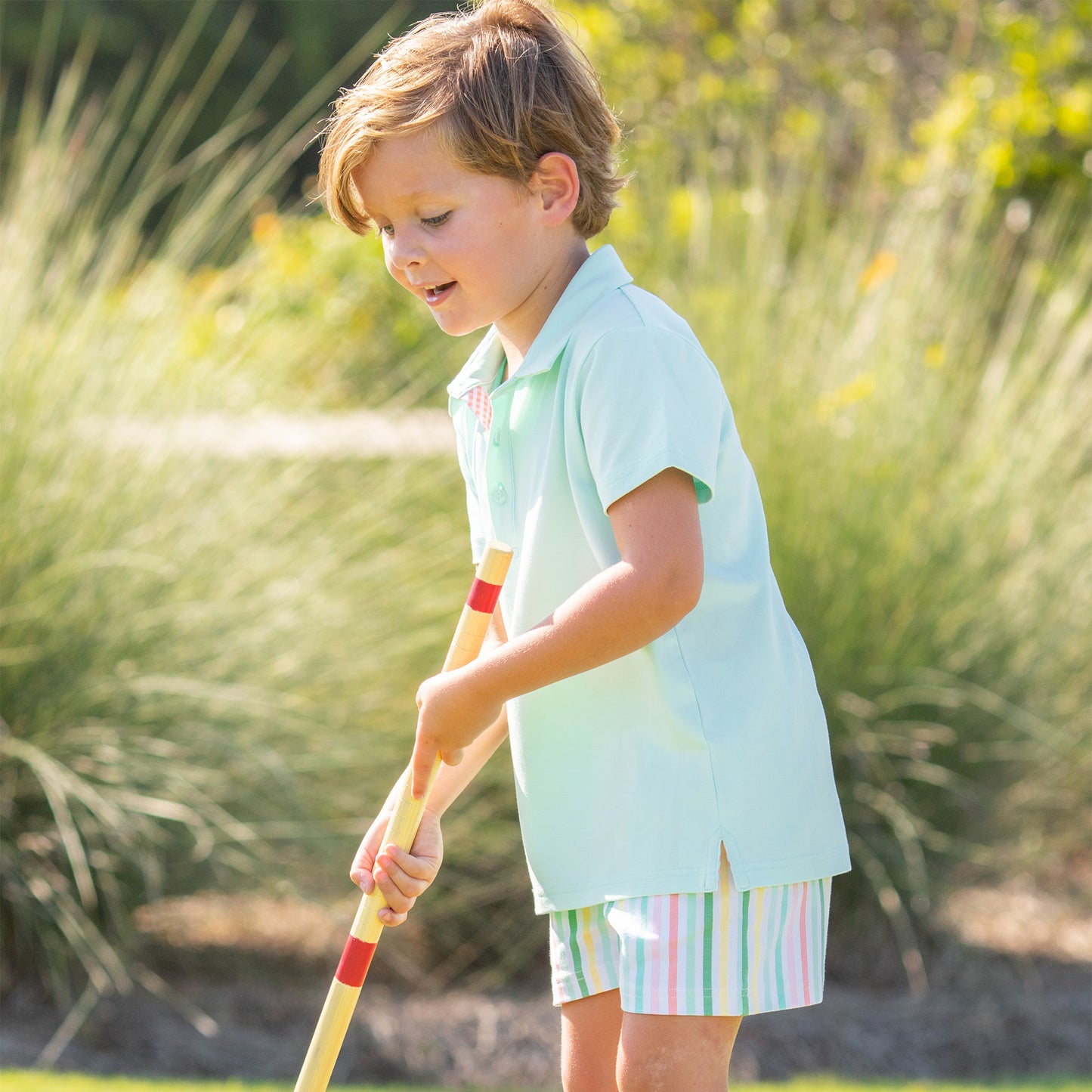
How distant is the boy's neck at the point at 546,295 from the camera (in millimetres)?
1706

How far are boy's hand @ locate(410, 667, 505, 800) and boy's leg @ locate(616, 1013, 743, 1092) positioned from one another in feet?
1.15

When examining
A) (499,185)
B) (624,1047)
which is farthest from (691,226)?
(624,1047)

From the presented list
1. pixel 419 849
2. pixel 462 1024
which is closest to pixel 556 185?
pixel 419 849

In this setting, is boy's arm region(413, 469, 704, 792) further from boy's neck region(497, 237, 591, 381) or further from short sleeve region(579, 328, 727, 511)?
boy's neck region(497, 237, 591, 381)

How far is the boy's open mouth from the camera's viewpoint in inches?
65.1

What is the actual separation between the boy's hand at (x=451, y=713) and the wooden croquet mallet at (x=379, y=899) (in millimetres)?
68

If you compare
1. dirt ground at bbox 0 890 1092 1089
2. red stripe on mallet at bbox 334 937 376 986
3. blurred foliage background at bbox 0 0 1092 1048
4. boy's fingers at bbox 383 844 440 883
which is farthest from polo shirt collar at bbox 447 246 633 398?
dirt ground at bbox 0 890 1092 1089

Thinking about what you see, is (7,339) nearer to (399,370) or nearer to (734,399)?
(399,370)

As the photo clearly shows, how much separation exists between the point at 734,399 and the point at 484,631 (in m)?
2.56

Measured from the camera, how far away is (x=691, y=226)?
4594 millimetres

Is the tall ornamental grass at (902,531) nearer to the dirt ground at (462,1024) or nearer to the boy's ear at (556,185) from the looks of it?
the dirt ground at (462,1024)

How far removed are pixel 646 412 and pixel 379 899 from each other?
0.64 m

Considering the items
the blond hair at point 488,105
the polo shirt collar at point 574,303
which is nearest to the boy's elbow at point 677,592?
the polo shirt collar at point 574,303

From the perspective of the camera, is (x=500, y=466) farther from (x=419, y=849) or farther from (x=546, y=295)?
(x=419, y=849)
